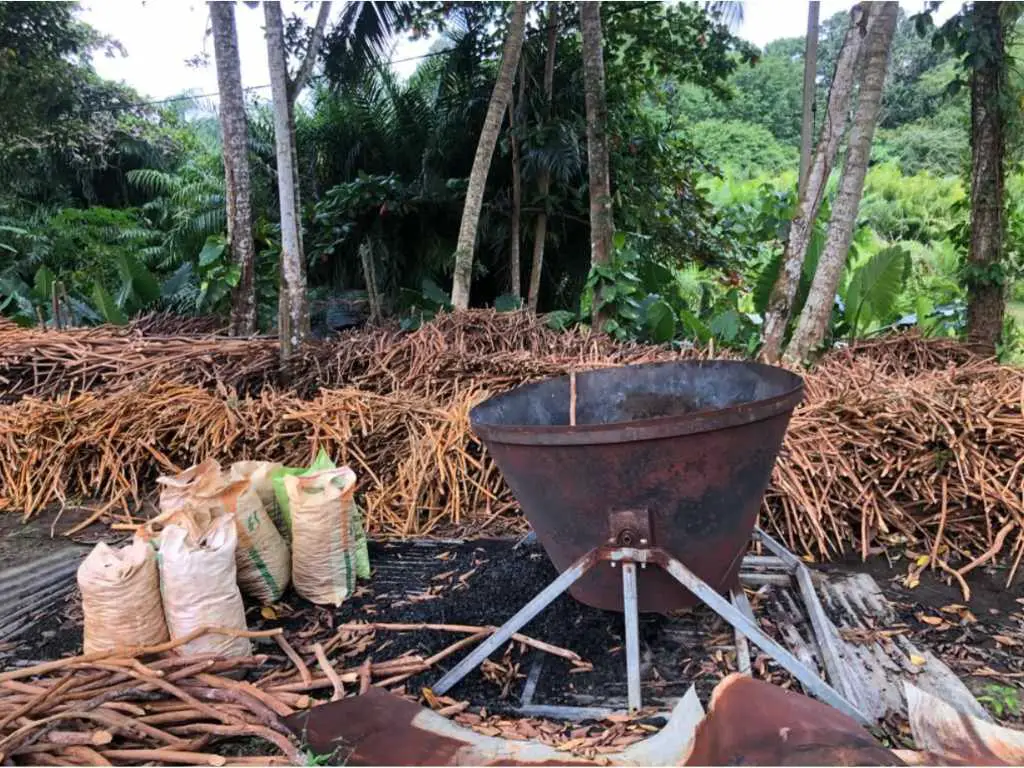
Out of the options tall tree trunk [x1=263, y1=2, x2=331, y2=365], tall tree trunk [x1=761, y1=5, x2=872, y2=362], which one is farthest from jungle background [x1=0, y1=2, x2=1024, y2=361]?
tall tree trunk [x1=263, y1=2, x2=331, y2=365]

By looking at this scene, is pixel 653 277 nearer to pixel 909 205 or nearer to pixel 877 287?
pixel 877 287

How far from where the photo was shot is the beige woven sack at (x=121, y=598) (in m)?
2.48

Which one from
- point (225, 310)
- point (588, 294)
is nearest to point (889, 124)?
point (588, 294)

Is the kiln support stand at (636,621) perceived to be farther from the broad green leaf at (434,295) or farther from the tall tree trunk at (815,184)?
the broad green leaf at (434,295)

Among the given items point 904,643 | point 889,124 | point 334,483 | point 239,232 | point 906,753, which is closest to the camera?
point 906,753

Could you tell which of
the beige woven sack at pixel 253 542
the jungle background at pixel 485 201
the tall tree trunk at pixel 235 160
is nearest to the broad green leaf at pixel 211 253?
the jungle background at pixel 485 201

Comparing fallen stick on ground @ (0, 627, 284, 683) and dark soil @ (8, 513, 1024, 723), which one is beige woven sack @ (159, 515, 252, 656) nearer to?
fallen stick on ground @ (0, 627, 284, 683)

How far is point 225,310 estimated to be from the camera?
8.12m

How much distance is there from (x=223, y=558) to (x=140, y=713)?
572mm

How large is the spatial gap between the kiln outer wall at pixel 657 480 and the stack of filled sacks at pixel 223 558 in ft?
3.18

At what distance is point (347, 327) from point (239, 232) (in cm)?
284

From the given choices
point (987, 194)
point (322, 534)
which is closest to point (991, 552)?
point (322, 534)

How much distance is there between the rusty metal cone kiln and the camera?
2.14 m

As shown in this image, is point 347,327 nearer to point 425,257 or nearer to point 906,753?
point 425,257
